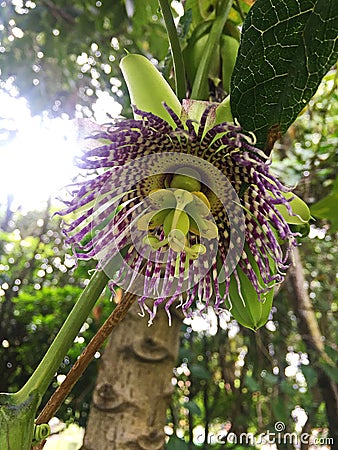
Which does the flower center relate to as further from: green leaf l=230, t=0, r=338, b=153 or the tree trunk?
the tree trunk

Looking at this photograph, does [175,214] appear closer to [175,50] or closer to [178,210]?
[178,210]

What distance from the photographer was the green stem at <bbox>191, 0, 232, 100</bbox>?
17.8 inches

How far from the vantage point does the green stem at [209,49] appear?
451mm

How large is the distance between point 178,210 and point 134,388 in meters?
0.46

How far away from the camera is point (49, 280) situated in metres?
2.24

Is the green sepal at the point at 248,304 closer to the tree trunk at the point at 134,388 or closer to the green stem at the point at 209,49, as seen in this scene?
the green stem at the point at 209,49

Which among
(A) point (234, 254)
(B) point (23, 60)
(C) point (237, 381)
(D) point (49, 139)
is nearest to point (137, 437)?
(A) point (234, 254)

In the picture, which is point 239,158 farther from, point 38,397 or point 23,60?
point 23,60

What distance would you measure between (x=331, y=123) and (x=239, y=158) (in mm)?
1385

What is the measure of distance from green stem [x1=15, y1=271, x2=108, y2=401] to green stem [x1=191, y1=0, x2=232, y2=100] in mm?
204

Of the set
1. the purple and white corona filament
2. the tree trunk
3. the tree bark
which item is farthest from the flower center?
the tree bark

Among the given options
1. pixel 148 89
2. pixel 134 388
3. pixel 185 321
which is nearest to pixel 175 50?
pixel 148 89

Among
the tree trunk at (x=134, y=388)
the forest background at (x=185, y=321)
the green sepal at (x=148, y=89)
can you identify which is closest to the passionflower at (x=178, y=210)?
the green sepal at (x=148, y=89)

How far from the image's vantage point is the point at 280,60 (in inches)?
13.2
